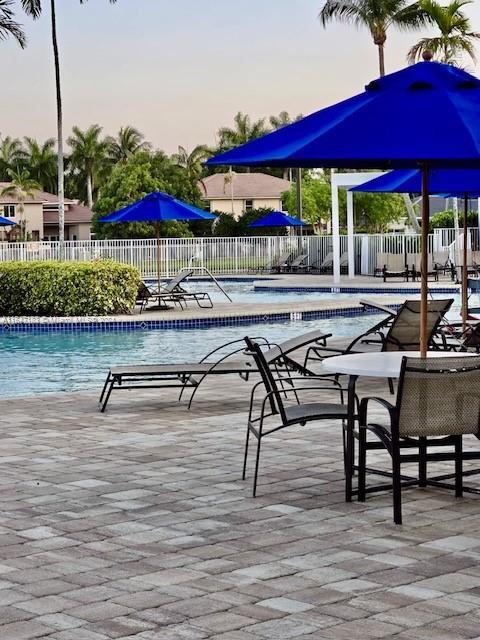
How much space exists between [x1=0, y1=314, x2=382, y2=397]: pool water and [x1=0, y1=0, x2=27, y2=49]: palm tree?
63.0ft

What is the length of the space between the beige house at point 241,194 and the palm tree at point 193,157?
116 cm

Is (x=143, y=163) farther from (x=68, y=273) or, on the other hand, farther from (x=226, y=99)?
(x=68, y=273)

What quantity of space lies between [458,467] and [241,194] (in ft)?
262

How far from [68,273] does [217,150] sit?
2740 inches

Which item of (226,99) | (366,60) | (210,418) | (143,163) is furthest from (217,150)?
(210,418)

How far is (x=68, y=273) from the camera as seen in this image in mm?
A: 22250

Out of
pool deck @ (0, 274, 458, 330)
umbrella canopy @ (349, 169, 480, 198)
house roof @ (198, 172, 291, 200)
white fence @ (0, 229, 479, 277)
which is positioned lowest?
pool deck @ (0, 274, 458, 330)

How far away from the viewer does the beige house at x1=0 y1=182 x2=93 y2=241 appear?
8731 centimetres

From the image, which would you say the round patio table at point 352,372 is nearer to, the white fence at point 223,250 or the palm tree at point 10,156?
the white fence at point 223,250

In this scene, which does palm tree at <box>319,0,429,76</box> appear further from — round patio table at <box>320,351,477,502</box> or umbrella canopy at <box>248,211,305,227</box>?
round patio table at <box>320,351,477,502</box>

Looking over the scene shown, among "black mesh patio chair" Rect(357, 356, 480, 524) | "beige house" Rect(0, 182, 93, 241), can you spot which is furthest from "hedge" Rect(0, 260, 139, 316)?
"beige house" Rect(0, 182, 93, 241)

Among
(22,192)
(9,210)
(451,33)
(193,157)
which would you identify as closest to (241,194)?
(193,157)

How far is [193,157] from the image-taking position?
88.1m

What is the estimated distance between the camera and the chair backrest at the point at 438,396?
19.8ft
